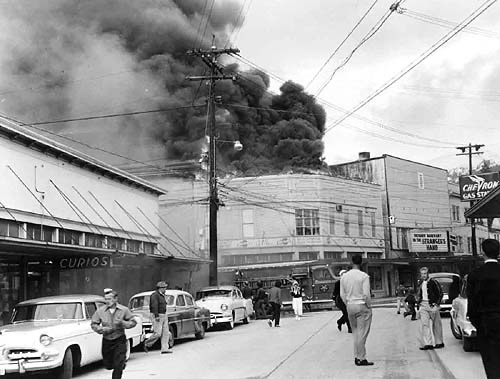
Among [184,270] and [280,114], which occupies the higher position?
[280,114]

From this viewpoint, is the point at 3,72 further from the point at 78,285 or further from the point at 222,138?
the point at 78,285

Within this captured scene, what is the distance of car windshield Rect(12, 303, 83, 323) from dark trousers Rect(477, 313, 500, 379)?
26.8 feet

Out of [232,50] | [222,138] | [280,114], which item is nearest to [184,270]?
[232,50]

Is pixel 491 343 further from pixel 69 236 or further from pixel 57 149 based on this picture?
pixel 69 236

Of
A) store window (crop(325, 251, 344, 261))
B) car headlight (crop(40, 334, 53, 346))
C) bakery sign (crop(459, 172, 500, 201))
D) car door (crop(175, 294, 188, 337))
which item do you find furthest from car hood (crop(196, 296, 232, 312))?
bakery sign (crop(459, 172, 500, 201))

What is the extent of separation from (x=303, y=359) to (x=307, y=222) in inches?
1184

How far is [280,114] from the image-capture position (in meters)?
57.8

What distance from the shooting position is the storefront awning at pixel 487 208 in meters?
12.9

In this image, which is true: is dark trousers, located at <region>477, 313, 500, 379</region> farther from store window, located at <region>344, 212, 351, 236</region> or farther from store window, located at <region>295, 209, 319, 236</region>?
store window, located at <region>344, 212, 351, 236</region>

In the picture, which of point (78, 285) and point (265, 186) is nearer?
point (78, 285)

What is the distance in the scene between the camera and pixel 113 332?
29.2 ft

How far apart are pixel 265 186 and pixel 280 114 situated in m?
17.6

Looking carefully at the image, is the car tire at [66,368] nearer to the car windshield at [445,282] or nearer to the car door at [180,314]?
the car door at [180,314]

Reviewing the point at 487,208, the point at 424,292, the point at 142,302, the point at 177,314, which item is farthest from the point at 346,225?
the point at 424,292
